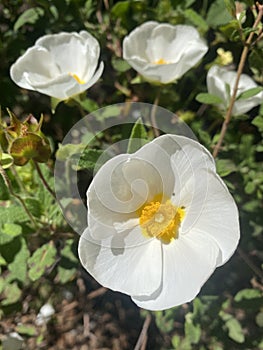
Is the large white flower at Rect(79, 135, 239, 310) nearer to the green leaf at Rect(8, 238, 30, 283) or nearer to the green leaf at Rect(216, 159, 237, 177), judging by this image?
the green leaf at Rect(216, 159, 237, 177)

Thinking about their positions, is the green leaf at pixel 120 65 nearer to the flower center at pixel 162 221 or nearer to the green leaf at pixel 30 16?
the green leaf at pixel 30 16

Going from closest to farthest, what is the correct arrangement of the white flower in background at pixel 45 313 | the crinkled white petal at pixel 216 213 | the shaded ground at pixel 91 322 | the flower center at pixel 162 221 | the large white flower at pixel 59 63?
the crinkled white petal at pixel 216 213, the flower center at pixel 162 221, the large white flower at pixel 59 63, the white flower in background at pixel 45 313, the shaded ground at pixel 91 322

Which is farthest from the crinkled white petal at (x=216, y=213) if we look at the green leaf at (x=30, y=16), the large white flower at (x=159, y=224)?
the green leaf at (x=30, y=16)

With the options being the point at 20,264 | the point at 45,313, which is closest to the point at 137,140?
the point at 20,264

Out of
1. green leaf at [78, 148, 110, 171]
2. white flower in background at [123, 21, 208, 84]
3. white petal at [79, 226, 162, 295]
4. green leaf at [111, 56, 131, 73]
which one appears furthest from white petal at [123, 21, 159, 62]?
white petal at [79, 226, 162, 295]

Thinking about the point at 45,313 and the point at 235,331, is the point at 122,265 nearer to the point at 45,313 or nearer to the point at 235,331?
the point at 235,331
